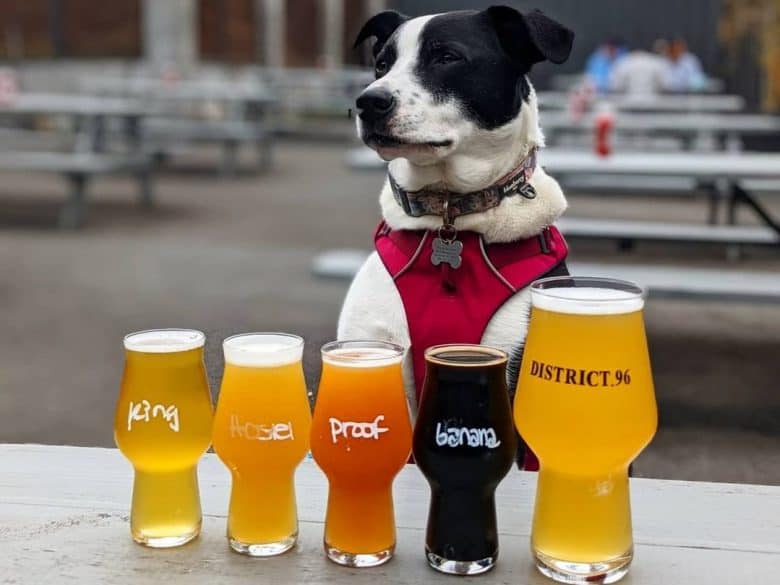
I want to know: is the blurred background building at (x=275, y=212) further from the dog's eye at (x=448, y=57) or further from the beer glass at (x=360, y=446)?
the dog's eye at (x=448, y=57)

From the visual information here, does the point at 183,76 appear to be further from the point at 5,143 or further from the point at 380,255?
the point at 380,255

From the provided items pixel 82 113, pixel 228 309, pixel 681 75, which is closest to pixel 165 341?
pixel 228 309

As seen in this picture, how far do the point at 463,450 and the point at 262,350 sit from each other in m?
0.26

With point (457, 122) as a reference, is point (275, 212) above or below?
below

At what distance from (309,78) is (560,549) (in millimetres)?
17635

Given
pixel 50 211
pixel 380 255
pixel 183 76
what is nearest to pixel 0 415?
pixel 380 255

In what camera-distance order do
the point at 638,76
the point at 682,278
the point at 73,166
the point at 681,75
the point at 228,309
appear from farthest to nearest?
the point at 681,75
the point at 638,76
the point at 73,166
the point at 228,309
the point at 682,278

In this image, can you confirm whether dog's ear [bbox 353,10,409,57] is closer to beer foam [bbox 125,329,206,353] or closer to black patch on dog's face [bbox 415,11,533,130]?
black patch on dog's face [bbox 415,11,533,130]

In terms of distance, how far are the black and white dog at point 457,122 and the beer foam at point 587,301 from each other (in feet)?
2.46

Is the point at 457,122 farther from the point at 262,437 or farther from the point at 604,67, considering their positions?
the point at 604,67

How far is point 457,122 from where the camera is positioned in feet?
6.39

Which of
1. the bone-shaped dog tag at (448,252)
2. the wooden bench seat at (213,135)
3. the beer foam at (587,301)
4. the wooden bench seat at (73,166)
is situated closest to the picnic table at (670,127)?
the wooden bench seat at (73,166)

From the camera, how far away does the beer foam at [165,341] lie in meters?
1.13

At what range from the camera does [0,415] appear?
363 centimetres
